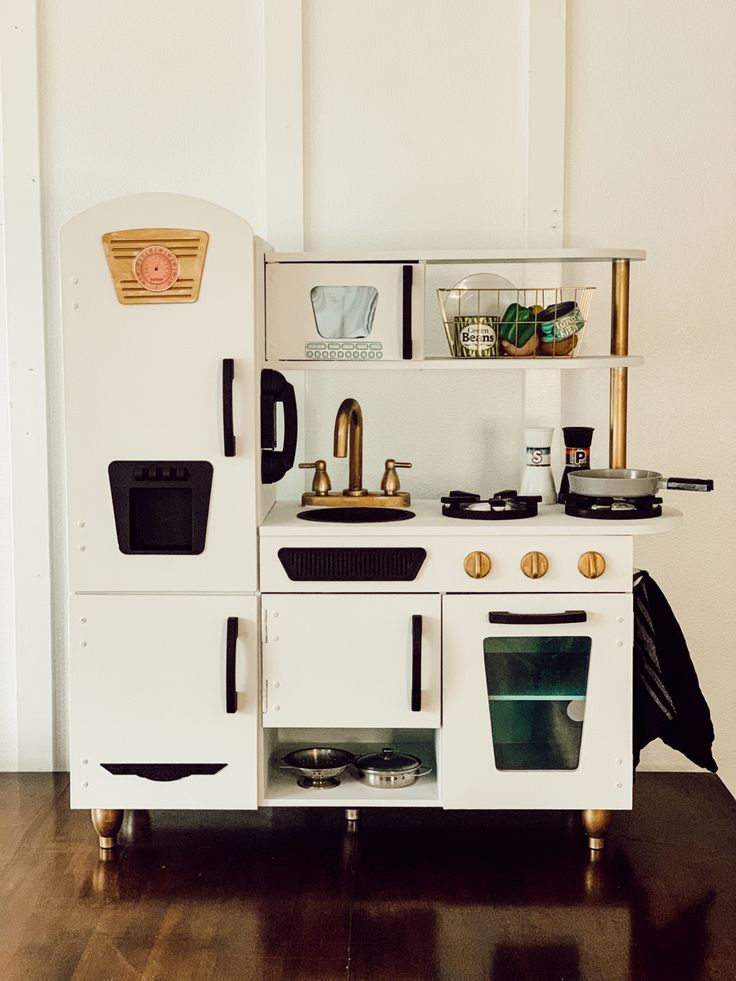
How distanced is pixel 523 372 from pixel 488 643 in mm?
867

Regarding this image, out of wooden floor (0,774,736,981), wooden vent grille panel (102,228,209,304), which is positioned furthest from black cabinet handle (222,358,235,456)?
wooden floor (0,774,736,981)

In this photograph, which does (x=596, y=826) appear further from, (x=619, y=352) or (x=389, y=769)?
(x=619, y=352)

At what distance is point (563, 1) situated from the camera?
3221 millimetres

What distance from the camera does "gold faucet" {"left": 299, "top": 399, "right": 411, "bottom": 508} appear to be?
122 inches

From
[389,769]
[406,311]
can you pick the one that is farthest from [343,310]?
[389,769]

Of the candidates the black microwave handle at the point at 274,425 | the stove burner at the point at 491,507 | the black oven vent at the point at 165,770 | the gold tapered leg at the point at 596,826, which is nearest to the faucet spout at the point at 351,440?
the black microwave handle at the point at 274,425

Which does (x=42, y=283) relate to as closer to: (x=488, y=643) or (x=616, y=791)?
(x=488, y=643)

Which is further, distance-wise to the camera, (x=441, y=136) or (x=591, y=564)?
(x=441, y=136)

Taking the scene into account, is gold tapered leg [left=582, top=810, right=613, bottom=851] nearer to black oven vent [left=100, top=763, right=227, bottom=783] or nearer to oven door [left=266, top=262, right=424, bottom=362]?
black oven vent [left=100, top=763, right=227, bottom=783]

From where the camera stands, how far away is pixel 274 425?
9.86ft

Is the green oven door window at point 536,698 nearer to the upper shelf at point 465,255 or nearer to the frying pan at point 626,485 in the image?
the frying pan at point 626,485

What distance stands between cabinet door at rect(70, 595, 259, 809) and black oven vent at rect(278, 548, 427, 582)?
140 millimetres

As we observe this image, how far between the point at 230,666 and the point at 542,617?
0.73 meters

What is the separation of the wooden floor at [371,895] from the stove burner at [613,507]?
2.67 ft
